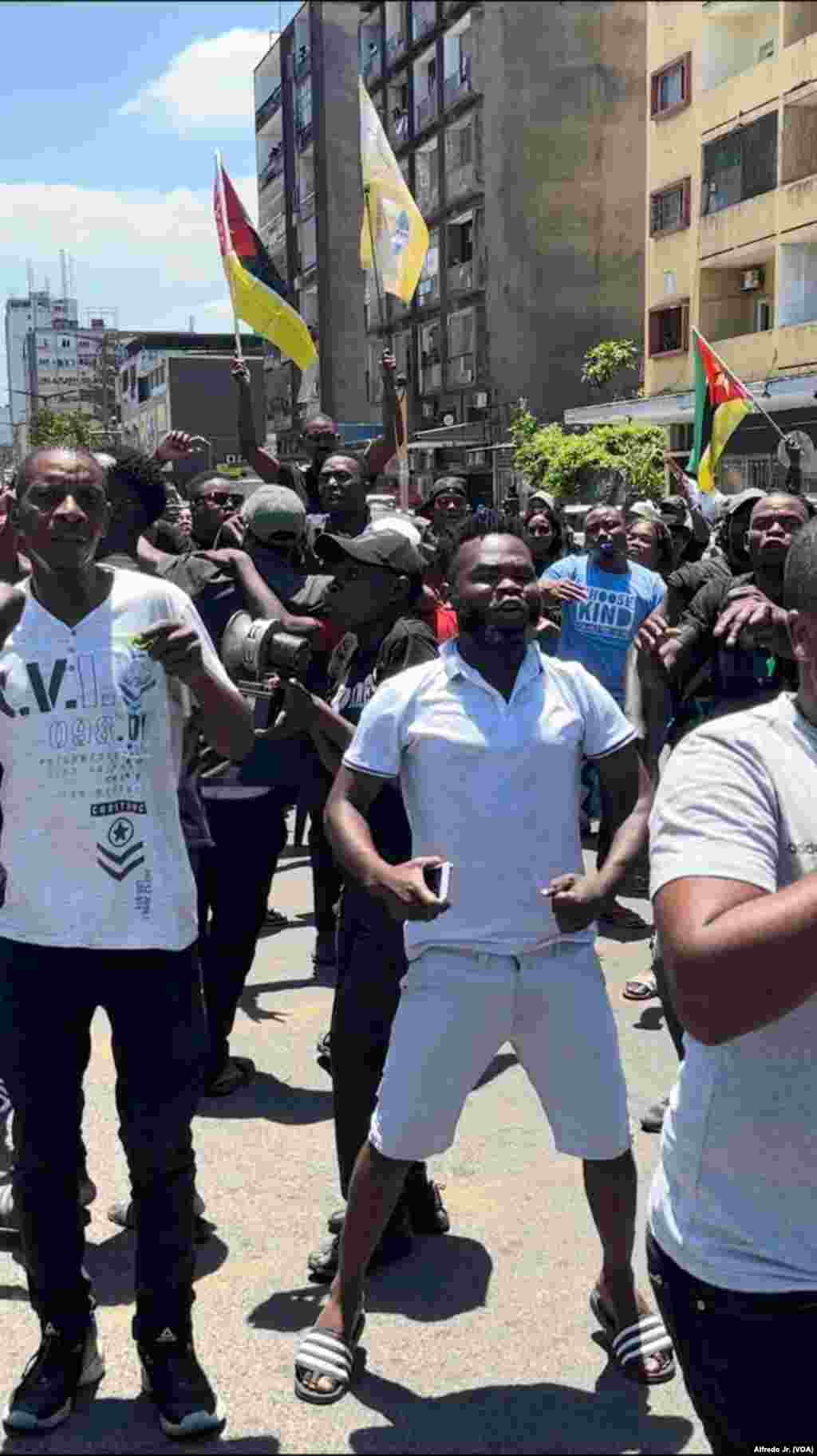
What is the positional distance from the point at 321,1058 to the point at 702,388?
7.77 m

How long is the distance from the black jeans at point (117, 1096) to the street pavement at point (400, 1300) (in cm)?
7

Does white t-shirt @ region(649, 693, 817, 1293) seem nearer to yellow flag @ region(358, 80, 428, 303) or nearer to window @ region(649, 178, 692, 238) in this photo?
yellow flag @ region(358, 80, 428, 303)

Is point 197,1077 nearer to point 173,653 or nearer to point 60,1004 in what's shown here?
point 60,1004

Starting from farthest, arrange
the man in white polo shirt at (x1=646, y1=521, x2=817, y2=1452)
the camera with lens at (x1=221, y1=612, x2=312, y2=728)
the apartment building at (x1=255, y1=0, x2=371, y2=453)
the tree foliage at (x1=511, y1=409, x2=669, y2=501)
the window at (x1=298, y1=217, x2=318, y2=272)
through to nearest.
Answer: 1. the window at (x1=298, y1=217, x2=318, y2=272)
2. the apartment building at (x1=255, y1=0, x2=371, y2=453)
3. the tree foliage at (x1=511, y1=409, x2=669, y2=501)
4. the camera with lens at (x1=221, y1=612, x2=312, y2=728)
5. the man in white polo shirt at (x1=646, y1=521, x2=817, y2=1452)

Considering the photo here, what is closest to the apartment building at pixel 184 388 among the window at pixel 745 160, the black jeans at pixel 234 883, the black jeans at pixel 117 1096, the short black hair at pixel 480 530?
the window at pixel 745 160

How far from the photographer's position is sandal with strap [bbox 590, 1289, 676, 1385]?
109 inches

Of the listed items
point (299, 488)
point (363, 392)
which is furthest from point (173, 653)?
point (363, 392)

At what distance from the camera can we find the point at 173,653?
8.30ft

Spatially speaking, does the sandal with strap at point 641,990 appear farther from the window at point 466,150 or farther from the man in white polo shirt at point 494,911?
the window at point 466,150

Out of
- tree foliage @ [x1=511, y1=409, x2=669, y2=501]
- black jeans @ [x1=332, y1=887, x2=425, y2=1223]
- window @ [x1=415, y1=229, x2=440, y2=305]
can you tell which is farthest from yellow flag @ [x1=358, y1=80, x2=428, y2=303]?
window @ [x1=415, y1=229, x2=440, y2=305]

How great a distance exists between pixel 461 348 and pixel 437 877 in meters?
36.2

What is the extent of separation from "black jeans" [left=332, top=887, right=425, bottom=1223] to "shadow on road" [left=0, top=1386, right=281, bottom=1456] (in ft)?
2.24

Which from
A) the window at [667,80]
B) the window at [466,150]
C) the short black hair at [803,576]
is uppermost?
the window at [466,150]

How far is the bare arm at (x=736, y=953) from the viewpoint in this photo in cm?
143
